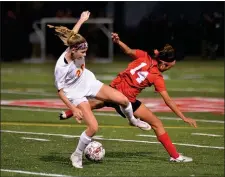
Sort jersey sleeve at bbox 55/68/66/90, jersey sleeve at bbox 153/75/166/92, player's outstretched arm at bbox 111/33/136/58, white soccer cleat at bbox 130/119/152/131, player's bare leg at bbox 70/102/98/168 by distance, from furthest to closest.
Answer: white soccer cleat at bbox 130/119/152/131
player's outstretched arm at bbox 111/33/136/58
jersey sleeve at bbox 153/75/166/92
player's bare leg at bbox 70/102/98/168
jersey sleeve at bbox 55/68/66/90

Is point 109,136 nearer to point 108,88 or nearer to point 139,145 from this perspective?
point 139,145

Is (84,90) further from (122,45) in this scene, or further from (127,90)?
(122,45)

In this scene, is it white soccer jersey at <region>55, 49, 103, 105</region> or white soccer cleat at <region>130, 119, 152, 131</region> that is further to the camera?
white soccer cleat at <region>130, 119, 152, 131</region>

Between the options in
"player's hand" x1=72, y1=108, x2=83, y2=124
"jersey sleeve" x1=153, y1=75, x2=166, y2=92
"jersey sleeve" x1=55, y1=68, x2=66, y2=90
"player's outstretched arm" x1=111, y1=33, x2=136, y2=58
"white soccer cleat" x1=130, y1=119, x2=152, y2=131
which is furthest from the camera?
"white soccer cleat" x1=130, y1=119, x2=152, y2=131

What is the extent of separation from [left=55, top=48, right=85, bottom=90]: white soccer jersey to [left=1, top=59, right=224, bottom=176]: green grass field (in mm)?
1193

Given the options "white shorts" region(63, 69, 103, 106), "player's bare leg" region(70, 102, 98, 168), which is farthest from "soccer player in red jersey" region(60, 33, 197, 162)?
"player's bare leg" region(70, 102, 98, 168)

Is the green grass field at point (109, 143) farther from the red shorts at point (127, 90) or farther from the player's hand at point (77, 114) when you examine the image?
the red shorts at point (127, 90)

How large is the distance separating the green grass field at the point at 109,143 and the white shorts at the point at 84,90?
0.98m

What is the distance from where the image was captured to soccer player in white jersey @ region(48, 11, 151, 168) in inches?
456

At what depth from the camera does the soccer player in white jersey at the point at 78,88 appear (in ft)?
38.0

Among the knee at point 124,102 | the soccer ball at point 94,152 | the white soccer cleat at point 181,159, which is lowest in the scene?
the white soccer cleat at point 181,159

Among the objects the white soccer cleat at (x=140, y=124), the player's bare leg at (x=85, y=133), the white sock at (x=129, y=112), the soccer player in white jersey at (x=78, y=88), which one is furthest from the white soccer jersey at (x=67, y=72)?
the white soccer cleat at (x=140, y=124)

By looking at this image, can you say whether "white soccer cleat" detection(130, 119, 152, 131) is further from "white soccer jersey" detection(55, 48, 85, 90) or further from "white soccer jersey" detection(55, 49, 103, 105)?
"white soccer jersey" detection(55, 48, 85, 90)

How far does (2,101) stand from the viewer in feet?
72.5
